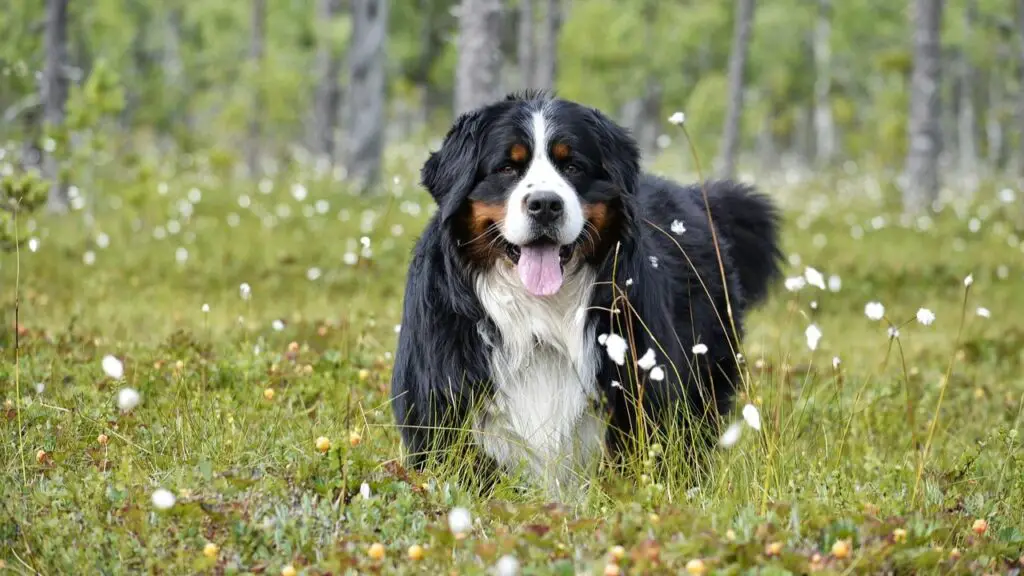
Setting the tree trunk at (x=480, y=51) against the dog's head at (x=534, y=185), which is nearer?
the dog's head at (x=534, y=185)

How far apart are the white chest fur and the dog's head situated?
0.10m

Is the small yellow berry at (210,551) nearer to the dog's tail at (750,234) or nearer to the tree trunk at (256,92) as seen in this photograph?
the dog's tail at (750,234)

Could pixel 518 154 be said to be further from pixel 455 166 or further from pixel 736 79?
pixel 736 79

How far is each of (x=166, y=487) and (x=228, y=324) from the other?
3.88 metres

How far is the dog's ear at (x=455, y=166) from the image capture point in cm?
388

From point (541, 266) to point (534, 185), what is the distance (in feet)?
1.03

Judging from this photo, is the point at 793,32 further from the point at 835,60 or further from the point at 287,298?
the point at 287,298

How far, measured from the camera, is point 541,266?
12.5 ft

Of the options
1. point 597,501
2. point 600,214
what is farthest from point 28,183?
point 597,501

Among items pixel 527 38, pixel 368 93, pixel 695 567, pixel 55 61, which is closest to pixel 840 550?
pixel 695 567

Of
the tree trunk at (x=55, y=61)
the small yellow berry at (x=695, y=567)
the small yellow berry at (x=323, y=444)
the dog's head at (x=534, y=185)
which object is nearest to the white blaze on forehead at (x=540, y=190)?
the dog's head at (x=534, y=185)

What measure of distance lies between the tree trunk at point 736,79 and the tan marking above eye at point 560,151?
1347 cm

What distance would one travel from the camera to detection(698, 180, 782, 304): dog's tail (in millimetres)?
5500

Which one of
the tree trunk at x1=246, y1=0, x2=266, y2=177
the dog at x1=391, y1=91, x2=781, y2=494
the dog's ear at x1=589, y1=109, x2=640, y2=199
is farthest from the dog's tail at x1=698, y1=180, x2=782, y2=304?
the tree trunk at x1=246, y1=0, x2=266, y2=177
